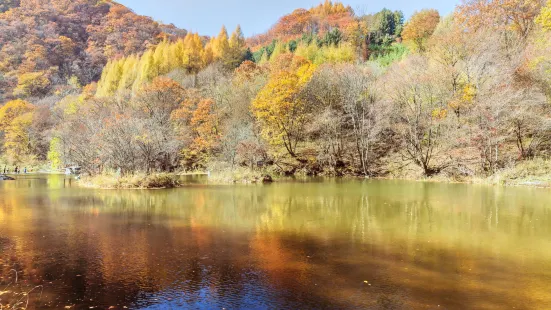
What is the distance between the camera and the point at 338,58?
185ft

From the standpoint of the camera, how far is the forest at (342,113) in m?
27.3

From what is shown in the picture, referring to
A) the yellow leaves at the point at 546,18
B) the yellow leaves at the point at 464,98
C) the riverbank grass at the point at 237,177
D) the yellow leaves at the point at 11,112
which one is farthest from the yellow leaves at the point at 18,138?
the yellow leaves at the point at 546,18

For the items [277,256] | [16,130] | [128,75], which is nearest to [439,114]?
[277,256]

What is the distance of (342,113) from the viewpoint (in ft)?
122

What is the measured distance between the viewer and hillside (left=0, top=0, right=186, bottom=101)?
68250mm

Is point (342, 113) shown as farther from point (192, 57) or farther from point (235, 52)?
point (235, 52)

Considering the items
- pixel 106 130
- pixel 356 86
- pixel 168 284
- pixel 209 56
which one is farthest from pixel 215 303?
pixel 209 56

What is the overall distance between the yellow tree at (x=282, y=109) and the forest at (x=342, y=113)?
0.45 ft

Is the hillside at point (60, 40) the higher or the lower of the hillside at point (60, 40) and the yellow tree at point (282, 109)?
the higher

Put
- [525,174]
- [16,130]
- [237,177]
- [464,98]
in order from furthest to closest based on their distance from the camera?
[16,130] < [464,98] < [237,177] < [525,174]

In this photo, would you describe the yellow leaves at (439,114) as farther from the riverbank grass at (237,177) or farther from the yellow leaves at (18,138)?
the yellow leaves at (18,138)

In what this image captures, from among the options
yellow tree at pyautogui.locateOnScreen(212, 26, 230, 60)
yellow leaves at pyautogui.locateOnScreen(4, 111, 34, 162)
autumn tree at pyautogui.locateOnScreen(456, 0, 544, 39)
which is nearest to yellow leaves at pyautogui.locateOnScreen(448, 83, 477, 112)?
autumn tree at pyautogui.locateOnScreen(456, 0, 544, 39)

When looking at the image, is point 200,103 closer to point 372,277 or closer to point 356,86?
point 356,86

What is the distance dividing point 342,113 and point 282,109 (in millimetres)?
5877
